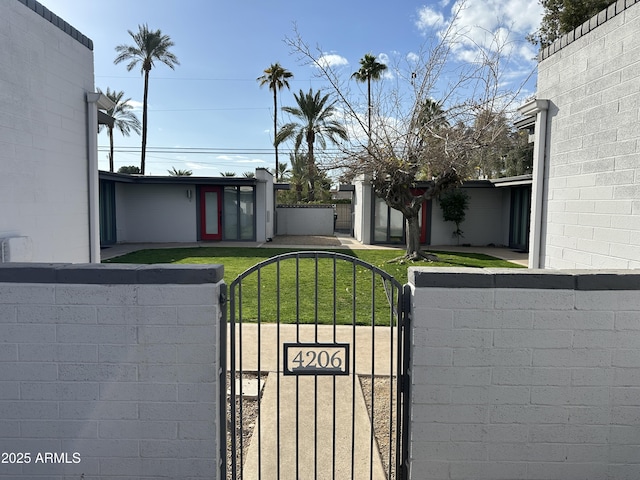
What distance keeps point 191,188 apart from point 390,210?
8.33 m

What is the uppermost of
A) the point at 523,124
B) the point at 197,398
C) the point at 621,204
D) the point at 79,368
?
the point at 523,124

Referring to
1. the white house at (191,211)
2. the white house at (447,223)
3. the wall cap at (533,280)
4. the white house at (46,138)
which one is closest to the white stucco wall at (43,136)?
the white house at (46,138)

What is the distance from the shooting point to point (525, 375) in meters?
2.39

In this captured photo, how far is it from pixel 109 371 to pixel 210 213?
1560cm

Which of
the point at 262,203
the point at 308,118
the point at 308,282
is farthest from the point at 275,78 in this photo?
the point at 308,282

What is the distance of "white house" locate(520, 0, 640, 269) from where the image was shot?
149 inches

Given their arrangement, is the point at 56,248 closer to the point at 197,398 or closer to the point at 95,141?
the point at 95,141

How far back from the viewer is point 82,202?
566 centimetres

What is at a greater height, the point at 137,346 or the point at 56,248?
the point at 56,248

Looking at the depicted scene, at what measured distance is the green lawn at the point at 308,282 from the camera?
229 inches

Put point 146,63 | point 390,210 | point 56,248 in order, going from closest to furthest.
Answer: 1. point 56,248
2. point 390,210
3. point 146,63

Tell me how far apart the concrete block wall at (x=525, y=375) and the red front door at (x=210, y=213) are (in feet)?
52.1

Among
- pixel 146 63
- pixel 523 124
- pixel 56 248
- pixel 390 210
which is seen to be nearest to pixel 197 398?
pixel 56 248

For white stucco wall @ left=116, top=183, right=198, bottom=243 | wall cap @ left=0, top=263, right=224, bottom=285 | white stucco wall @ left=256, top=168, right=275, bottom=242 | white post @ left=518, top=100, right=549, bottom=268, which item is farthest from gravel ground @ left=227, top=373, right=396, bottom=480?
white stucco wall @ left=116, top=183, right=198, bottom=243
